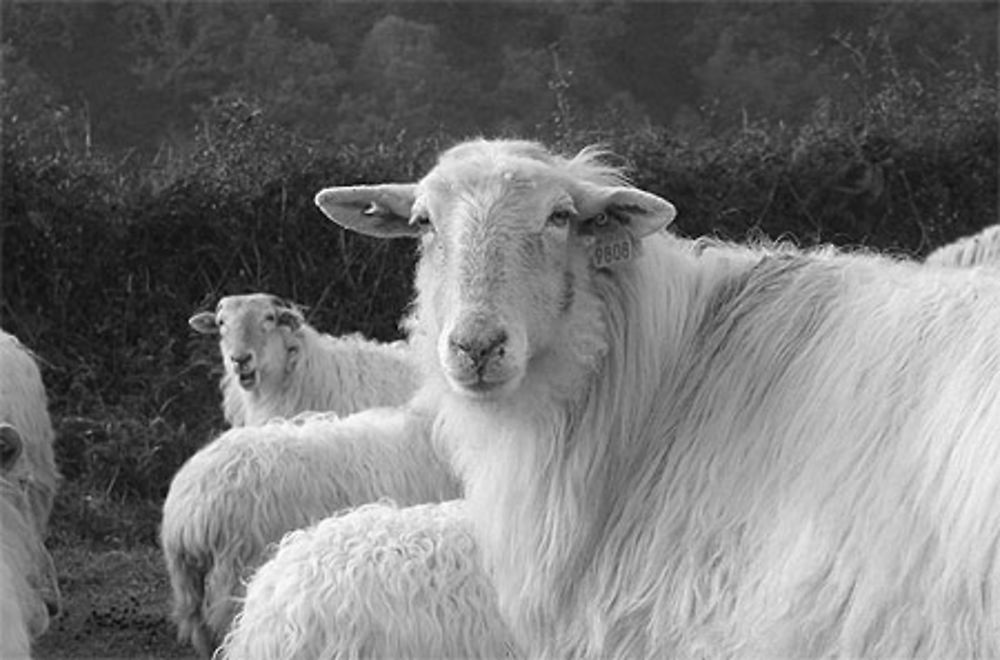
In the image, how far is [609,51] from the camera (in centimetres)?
1662

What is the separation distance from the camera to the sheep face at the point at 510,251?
4738 mm

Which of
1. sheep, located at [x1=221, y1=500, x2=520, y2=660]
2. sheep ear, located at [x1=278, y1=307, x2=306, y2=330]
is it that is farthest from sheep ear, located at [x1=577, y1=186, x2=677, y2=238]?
sheep ear, located at [x1=278, y1=307, x2=306, y2=330]

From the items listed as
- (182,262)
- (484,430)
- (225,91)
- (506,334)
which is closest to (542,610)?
(484,430)

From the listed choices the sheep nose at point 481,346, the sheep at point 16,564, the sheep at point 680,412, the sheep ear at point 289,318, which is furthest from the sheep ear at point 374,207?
the sheep ear at point 289,318

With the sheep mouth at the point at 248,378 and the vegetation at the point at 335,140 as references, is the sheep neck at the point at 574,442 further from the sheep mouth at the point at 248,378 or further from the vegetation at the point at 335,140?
the vegetation at the point at 335,140

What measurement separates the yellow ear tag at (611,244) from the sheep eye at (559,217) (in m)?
0.10

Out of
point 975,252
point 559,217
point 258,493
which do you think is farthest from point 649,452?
point 258,493

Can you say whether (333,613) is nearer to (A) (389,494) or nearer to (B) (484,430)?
(B) (484,430)

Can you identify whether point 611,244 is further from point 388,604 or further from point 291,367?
point 291,367

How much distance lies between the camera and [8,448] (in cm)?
661

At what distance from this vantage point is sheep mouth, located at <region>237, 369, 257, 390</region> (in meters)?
11.6

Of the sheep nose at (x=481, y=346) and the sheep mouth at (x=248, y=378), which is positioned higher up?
the sheep nose at (x=481, y=346)

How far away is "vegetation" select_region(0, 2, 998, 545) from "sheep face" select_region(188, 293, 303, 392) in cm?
164

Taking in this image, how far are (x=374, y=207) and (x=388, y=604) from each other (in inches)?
46.1
